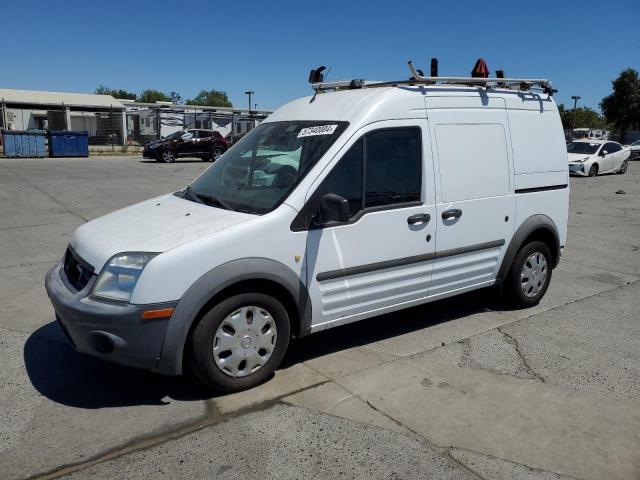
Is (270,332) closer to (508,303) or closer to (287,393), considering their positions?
(287,393)

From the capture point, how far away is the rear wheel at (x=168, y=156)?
2655 centimetres

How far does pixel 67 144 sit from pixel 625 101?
50.3 meters

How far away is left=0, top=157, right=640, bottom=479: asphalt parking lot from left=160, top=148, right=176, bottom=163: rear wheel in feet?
71.1

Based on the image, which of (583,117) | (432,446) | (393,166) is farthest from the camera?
(583,117)

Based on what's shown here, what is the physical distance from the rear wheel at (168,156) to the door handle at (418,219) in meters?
24.0

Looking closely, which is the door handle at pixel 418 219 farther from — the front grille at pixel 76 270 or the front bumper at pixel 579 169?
the front bumper at pixel 579 169

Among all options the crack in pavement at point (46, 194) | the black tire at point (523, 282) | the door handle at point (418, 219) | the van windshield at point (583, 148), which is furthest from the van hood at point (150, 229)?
the van windshield at point (583, 148)

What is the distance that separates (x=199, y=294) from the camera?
335cm

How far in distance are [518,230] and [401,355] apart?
1726 millimetres

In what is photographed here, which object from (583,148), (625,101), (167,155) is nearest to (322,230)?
(583,148)

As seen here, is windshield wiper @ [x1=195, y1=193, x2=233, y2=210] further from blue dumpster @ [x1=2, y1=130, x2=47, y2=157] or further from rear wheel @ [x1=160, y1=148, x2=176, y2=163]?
blue dumpster @ [x1=2, y1=130, x2=47, y2=157]

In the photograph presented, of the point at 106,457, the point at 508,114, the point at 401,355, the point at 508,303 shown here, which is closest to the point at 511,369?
the point at 401,355

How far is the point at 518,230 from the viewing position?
512 cm

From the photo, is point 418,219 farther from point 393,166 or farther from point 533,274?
point 533,274
